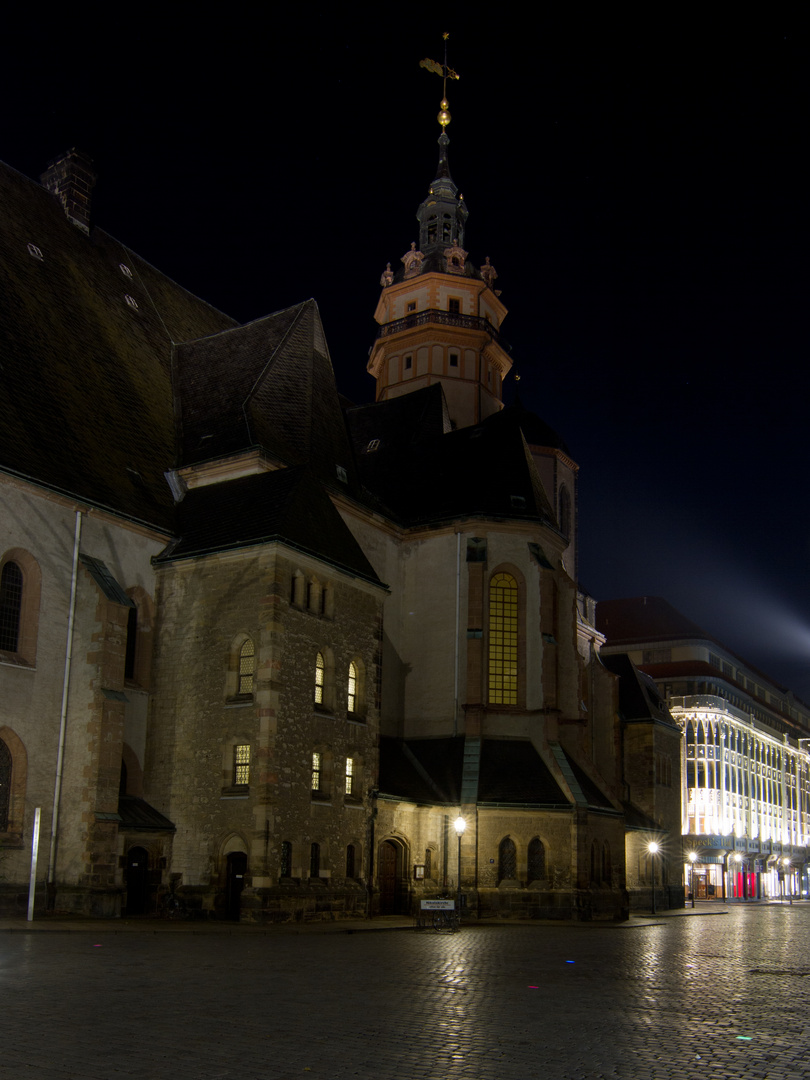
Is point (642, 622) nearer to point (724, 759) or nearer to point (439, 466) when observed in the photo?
point (724, 759)

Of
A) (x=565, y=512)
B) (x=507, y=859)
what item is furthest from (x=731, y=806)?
(x=507, y=859)

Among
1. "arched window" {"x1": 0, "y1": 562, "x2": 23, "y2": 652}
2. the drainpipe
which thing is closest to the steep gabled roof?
the drainpipe

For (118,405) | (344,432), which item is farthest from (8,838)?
(344,432)

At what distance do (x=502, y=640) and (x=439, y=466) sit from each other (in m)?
8.11

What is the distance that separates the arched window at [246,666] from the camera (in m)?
29.6

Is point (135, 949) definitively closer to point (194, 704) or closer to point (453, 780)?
point (194, 704)

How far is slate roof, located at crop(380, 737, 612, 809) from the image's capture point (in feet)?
121

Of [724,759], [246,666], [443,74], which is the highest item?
[443,74]

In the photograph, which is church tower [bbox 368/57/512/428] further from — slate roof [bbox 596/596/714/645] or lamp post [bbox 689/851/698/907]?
slate roof [bbox 596/596/714/645]

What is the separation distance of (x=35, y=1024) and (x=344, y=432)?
31718 millimetres

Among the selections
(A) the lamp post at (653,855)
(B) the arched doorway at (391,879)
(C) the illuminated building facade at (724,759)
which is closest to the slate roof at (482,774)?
(B) the arched doorway at (391,879)

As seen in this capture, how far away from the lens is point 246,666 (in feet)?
97.9

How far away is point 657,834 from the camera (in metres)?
51.4

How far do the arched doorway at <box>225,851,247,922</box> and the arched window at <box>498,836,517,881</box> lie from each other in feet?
35.9
